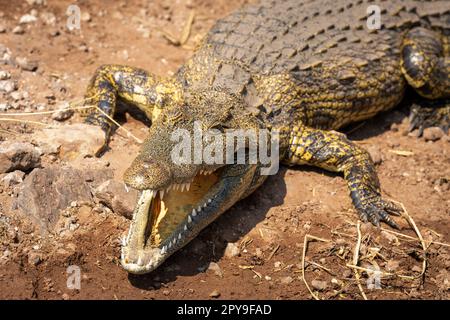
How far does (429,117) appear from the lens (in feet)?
21.9

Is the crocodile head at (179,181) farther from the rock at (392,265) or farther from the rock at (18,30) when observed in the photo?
the rock at (18,30)

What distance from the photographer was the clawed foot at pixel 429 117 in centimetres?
660

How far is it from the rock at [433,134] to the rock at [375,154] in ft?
2.19

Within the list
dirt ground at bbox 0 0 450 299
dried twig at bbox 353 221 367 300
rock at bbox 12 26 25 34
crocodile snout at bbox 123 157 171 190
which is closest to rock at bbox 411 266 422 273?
dirt ground at bbox 0 0 450 299

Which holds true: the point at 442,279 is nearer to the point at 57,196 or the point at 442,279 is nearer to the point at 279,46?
the point at 279,46

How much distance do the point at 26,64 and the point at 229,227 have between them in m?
2.73

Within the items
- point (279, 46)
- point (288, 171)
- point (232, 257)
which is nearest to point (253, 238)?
point (232, 257)

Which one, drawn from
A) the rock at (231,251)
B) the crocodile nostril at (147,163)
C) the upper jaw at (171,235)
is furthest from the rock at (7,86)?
the rock at (231,251)

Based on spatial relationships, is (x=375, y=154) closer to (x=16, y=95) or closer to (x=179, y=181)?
(x=179, y=181)

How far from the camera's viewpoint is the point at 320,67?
584 centimetres

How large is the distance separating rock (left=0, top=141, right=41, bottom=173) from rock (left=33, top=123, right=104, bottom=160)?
0.29 m

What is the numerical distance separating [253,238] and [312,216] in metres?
0.60

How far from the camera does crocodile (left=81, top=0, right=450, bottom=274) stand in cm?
444

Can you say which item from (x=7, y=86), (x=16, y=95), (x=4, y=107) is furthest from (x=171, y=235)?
(x=7, y=86)
